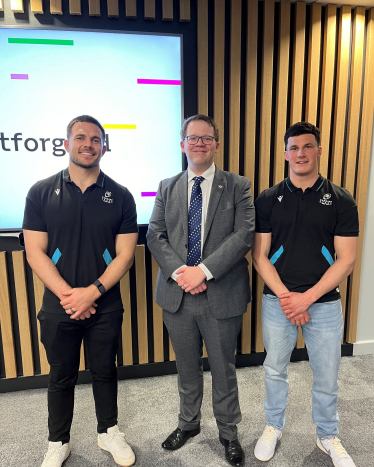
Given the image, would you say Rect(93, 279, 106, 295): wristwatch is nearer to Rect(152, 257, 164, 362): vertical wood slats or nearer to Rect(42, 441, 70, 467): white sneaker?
Rect(42, 441, 70, 467): white sneaker

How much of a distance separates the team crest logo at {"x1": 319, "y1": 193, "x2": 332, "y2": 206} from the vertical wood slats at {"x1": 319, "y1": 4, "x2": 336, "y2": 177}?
1.28m

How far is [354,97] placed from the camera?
117 inches

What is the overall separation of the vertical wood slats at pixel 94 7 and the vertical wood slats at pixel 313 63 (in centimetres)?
177

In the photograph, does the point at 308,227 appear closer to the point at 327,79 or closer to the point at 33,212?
the point at 33,212

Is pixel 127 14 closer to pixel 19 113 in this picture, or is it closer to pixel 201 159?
pixel 19 113

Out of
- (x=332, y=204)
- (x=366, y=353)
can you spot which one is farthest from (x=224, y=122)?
(x=366, y=353)

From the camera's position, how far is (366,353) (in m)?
3.33

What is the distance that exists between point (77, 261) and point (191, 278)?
0.66 m

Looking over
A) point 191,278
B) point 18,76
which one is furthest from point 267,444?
point 18,76

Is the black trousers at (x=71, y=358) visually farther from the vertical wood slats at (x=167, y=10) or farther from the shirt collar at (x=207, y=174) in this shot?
the vertical wood slats at (x=167, y=10)

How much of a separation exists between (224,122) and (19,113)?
1655 millimetres

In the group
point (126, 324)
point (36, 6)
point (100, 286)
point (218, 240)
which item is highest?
point (36, 6)

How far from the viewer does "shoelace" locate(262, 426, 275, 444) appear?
203 cm

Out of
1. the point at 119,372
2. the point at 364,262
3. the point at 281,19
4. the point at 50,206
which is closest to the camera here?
the point at 50,206
